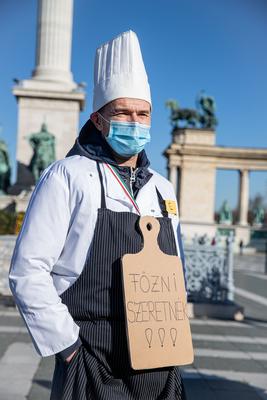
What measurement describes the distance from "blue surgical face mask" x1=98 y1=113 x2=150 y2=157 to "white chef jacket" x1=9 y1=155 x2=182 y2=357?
0.41 feet

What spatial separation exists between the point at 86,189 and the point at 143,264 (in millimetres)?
386

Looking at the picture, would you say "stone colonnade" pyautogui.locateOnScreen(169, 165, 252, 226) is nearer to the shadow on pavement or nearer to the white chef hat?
the shadow on pavement

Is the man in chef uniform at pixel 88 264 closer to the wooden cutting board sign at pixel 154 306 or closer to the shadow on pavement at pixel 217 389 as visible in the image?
the wooden cutting board sign at pixel 154 306

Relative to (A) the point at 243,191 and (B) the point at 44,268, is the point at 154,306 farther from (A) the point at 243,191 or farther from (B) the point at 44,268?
(A) the point at 243,191

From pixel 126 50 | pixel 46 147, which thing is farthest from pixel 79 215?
pixel 46 147

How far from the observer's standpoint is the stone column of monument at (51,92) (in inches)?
1075

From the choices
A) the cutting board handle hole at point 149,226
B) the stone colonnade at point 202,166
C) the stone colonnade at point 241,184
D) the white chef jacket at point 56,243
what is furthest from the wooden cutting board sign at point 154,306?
the stone colonnade at point 241,184

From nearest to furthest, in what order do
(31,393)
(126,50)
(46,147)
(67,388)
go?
(67,388), (126,50), (31,393), (46,147)

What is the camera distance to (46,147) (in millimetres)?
25438

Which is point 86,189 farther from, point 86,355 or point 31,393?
point 31,393

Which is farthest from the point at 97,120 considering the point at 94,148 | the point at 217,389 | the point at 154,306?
the point at 217,389

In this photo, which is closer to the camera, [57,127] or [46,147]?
[46,147]

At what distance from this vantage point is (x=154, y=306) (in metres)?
2.50

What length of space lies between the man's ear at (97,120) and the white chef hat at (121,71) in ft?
0.25
